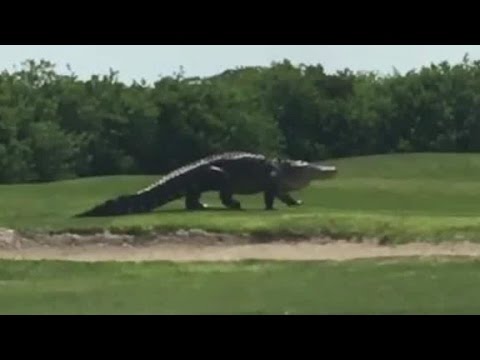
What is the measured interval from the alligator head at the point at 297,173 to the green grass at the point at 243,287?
6.62m

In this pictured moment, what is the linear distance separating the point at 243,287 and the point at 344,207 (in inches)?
433

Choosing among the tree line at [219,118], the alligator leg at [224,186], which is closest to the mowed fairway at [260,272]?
the alligator leg at [224,186]

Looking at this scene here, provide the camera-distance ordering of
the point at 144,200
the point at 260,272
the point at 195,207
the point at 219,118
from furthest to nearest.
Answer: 1. the point at 219,118
2. the point at 195,207
3. the point at 144,200
4. the point at 260,272

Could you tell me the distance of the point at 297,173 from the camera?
25016 millimetres

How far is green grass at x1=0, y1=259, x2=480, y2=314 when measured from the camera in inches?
529

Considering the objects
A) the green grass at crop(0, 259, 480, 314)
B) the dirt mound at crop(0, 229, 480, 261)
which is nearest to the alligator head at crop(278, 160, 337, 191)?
the dirt mound at crop(0, 229, 480, 261)

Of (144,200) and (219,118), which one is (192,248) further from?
(219,118)

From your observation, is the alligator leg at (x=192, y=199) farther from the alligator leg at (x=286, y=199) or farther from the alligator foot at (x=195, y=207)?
the alligator leg at (x=286, y=199)

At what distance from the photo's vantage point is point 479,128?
5372 centimetres

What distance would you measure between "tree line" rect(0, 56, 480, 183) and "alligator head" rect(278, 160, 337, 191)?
71.0 ft

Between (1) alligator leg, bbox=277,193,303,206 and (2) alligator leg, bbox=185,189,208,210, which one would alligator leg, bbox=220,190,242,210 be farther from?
(1) alligator leg, bbox=277,193,303,206

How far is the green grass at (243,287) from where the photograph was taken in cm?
1344

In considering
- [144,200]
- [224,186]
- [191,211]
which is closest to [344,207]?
[224,186]
